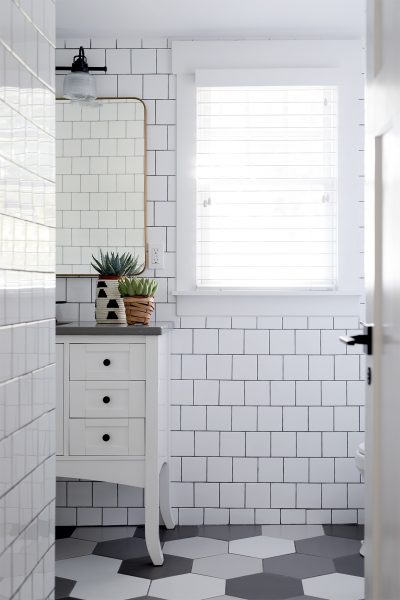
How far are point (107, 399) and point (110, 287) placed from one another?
559 millimetres

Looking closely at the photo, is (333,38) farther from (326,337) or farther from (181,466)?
(181,466)

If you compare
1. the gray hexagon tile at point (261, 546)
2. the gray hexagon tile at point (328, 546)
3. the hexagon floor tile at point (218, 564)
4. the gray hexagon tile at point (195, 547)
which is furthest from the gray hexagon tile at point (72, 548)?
the gray hexagon tile at point (328, 546)

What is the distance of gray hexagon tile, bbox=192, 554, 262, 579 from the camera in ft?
9.73

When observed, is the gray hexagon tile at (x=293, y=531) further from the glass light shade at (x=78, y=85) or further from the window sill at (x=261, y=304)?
the glass light shade at (x=78, y=85)

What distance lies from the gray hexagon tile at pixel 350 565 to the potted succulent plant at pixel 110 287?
1.39 m

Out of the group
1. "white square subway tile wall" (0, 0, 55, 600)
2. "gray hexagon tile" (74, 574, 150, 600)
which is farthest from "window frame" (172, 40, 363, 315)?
"white square subway tile wall" (0, 0, 55, 600)

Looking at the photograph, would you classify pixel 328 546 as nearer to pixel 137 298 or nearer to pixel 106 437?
pixel 106 437

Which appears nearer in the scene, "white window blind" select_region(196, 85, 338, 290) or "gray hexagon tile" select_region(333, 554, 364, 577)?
"gray hexagon tile" select_region(333, 554, 364, 577)

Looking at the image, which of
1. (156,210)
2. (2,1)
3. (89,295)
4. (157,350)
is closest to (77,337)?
(157,350)

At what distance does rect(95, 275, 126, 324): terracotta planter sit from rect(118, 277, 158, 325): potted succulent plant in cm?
3

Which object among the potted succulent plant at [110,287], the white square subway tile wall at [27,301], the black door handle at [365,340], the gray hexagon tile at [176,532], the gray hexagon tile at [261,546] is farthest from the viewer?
the gray hexagon tile at [176,532]

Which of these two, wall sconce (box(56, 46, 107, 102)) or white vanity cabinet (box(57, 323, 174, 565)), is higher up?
wall sconce (box(56, 46, 107, 102))

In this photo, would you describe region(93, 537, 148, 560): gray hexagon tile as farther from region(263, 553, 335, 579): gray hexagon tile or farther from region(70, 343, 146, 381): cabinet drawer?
region(70, 343, 146, 381): cabinet drawer

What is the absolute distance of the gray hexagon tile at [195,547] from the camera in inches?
126
